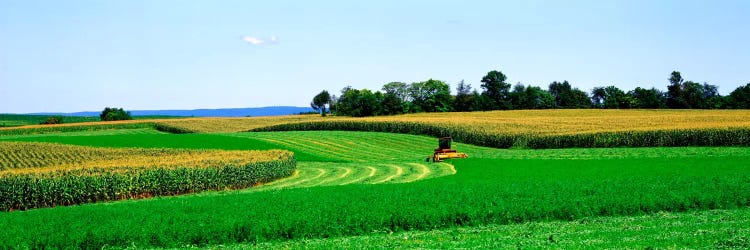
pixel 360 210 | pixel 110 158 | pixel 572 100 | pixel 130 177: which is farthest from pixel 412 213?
pixel 572 100

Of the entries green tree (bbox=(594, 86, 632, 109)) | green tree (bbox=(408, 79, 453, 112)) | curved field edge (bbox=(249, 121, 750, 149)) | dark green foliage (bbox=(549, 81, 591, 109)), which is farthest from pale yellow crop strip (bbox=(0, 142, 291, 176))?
dark green foliage (bbox=(549, 81, 591, 109))

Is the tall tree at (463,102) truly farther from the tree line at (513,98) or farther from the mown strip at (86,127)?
the mown strip at (86,127)

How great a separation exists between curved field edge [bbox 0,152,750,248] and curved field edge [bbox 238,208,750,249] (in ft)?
2.29

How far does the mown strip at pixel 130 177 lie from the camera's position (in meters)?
26.5

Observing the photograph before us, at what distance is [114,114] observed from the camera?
4695 inches

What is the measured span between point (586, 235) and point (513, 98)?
11271 centimetres

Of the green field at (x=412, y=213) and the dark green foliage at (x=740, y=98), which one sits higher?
the dark green foliage at (x=740, y=98)

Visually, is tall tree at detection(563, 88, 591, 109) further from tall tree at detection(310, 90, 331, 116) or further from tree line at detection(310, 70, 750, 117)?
tall tree at detection(310, 90, 331, 116)

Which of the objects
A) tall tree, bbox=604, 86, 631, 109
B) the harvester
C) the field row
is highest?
tall tree, bbox=604, 86, 631, 109

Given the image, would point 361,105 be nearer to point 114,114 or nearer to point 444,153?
point 114,114

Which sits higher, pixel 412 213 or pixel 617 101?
pixel 617 101

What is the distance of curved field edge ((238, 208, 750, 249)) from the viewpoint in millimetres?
13688

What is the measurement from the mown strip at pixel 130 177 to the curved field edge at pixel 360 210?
676 cm

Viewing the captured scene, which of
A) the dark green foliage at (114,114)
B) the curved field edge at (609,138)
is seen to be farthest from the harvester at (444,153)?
the dark green foliage at (114,114)
